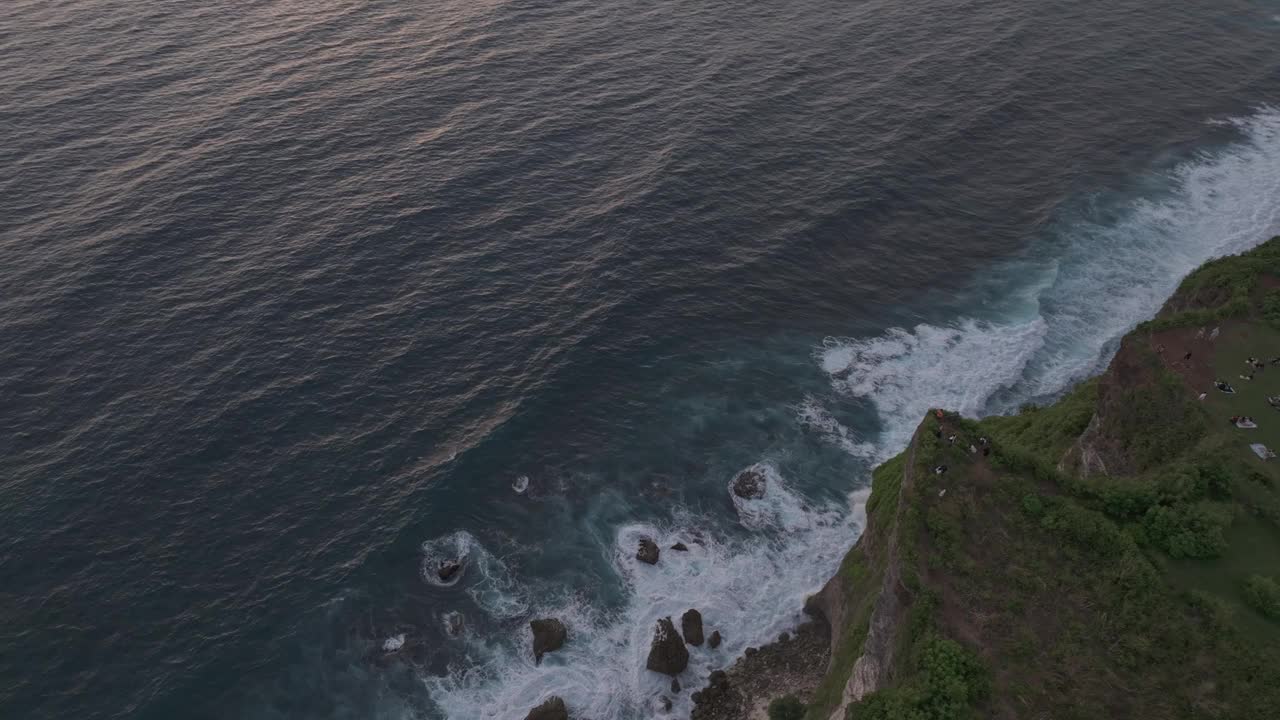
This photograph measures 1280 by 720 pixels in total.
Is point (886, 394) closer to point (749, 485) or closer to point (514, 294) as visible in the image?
point (749, 485)

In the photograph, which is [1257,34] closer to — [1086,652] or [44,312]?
[1086,652]

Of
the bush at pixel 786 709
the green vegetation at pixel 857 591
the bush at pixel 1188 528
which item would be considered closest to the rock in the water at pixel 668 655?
the bush at pixel 786 709

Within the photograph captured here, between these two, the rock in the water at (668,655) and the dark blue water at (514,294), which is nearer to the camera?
the rock in the water at (668,655)

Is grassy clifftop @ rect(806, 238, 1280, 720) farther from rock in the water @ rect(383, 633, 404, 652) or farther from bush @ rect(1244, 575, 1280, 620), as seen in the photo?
rock in the water @ rect(383, 633, 404, 652)

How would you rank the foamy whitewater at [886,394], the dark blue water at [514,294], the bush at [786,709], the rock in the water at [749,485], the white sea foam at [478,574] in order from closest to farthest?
the bush at [786,709] < the foamy whitewater at [886,394] < the dark blue water at [514,294] < the white sea foam at [478,574] < the rock in the water at [749,485]

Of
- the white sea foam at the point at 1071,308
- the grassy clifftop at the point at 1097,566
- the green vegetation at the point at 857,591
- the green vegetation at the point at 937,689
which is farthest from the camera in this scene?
the white sea foam at the point at 1071,308

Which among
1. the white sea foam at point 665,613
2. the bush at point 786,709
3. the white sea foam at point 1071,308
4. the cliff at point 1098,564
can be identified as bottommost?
the white sea foam at point 665,613

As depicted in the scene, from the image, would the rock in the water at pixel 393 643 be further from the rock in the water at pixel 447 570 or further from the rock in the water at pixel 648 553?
the rock in the water at pixel 648 553
